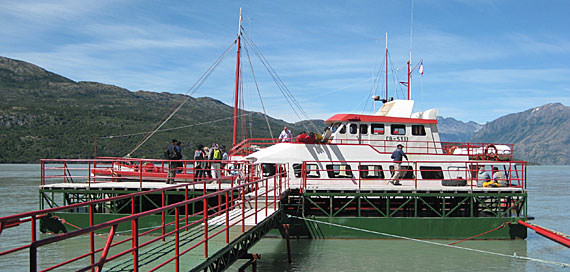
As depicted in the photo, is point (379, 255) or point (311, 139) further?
point (311, 139)

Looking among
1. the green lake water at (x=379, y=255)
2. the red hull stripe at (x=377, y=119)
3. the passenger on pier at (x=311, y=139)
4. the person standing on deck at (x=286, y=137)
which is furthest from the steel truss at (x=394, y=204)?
the red hull stripe at (x=377, y=119)

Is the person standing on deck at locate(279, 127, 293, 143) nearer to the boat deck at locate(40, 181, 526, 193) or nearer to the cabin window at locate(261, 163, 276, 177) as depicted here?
the cabin window at locate(261, 163, 276, 177)

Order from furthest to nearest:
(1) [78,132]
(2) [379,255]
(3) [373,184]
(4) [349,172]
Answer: (1) [78,132], (4) [349,172], (3) [373,184], (2) [379,255]

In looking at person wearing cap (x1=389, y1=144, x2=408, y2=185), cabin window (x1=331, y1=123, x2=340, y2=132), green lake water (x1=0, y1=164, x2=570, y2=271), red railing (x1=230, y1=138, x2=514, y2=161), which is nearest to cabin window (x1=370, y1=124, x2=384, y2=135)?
red railing (x1=230, y1=138, x2=514, y2=161)

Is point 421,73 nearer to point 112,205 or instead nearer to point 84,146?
point 112,205

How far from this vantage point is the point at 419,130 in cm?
2089

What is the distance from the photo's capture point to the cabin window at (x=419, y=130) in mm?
20859

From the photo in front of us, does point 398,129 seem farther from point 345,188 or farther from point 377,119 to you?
point 345,188

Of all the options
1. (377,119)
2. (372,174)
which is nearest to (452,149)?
(377,119)

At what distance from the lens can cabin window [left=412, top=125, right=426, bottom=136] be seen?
821 inches

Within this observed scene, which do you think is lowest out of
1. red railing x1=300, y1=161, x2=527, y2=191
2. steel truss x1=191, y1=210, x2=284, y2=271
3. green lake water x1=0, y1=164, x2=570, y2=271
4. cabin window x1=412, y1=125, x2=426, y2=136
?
green lake water x1=0, y1=164, x2=570, y2=271

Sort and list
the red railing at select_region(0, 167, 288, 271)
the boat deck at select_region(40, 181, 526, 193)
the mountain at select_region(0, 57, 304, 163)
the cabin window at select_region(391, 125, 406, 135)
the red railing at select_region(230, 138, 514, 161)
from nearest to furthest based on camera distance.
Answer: the red railing at select_region(0, 167, 288, 271)
the boat deck at select_region(40, 181, 526, 193)
the red railing at select_region(230, 138, 514, 161)
the cabin window at select_region(391, 125, 406, 135)
the mountain at select_region(0, 57, 304, 163)

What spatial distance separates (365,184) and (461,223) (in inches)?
146

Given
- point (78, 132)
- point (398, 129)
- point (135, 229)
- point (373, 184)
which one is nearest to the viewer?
point (135, 229)
